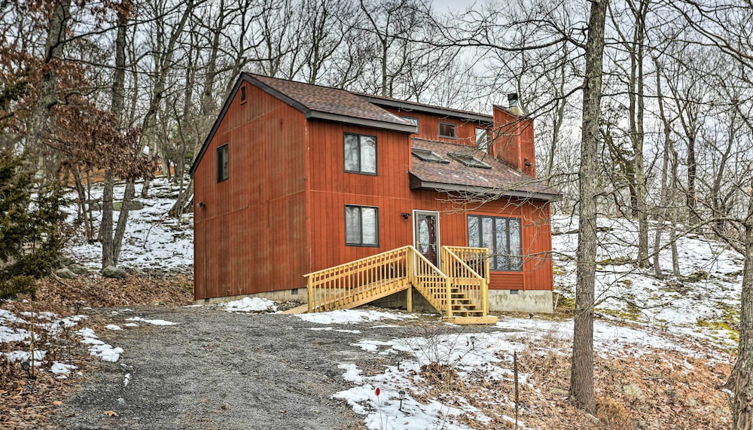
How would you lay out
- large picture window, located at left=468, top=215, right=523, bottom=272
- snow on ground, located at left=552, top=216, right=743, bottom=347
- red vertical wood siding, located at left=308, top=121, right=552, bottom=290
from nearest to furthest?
red vertical wood siding, located at left=308, top=121, right=552, bottom=290, snow on ground, located at left=552, top=216, right=743, bottom=347, large picture window, located at left=468, top=215, right=523, bottom=272

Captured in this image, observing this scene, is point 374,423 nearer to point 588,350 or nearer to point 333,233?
point 588,350

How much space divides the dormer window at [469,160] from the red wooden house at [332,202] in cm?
9

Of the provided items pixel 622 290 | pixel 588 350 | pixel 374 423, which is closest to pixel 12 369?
pixel 374 423

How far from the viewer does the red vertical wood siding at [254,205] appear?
65.6 feet

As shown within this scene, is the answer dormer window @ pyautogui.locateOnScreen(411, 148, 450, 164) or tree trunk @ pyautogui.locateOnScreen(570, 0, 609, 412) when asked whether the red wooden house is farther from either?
tree trunk @ pyautogui.locateOnScreen(570, 0, 609, 412)

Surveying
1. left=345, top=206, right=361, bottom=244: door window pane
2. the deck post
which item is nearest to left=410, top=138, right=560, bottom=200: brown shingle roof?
left=345, top=206, right=361, bottom=244: door window pane

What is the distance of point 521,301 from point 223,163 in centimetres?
1087

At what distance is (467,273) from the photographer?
20.1 meters

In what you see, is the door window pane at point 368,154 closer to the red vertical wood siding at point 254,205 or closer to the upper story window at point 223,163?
the red vertical wood siding at point 254,205

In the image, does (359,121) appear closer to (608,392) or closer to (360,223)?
(360,223)

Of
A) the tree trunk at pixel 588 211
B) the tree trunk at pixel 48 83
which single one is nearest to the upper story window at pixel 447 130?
the tree trunk at pixel 48 83

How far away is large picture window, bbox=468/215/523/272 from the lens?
22.9m

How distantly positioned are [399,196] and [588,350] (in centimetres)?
1112

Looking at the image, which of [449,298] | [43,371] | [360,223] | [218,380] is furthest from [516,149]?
[43,371]
